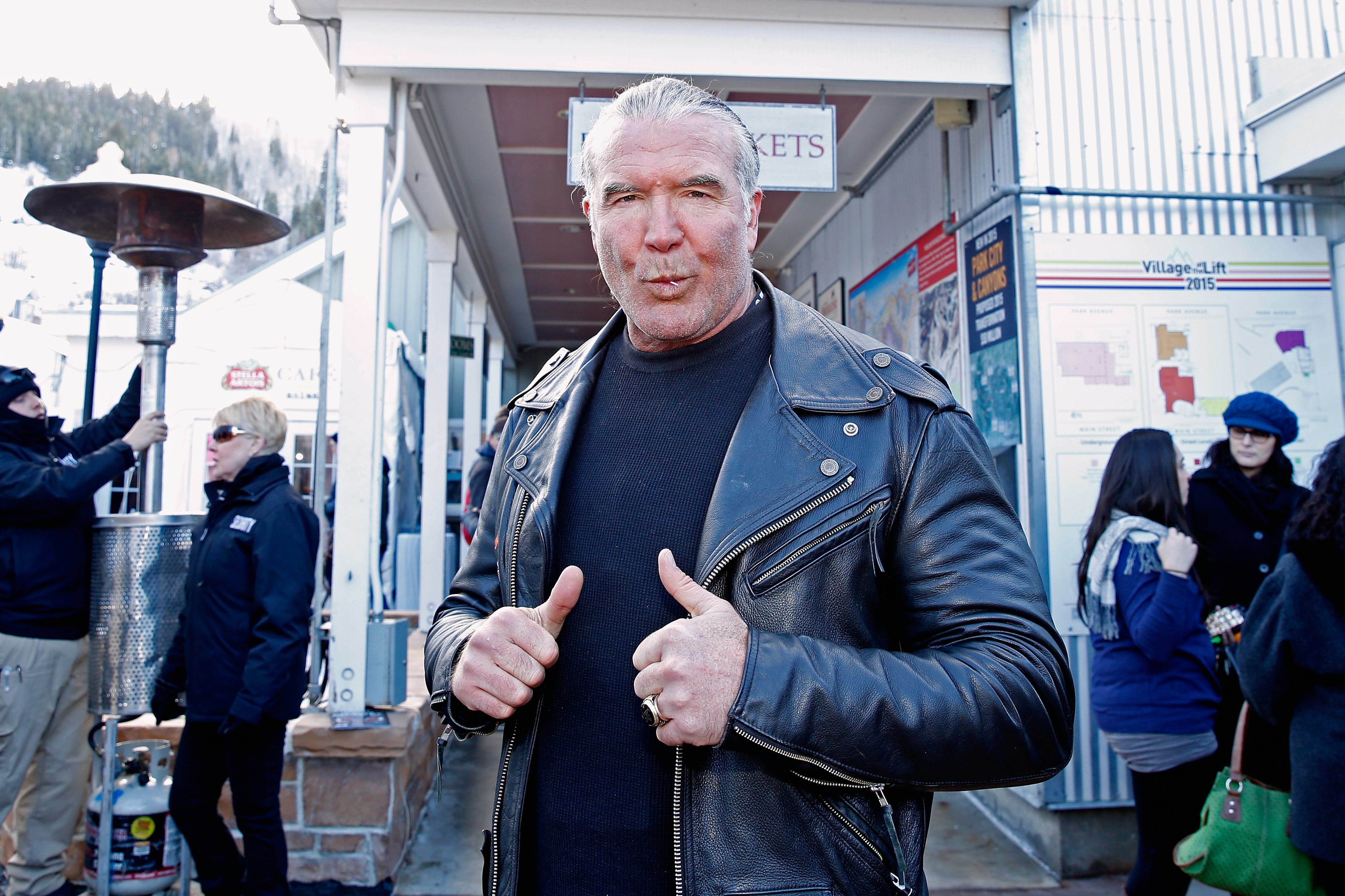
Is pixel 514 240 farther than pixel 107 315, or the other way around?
pixel 107 315

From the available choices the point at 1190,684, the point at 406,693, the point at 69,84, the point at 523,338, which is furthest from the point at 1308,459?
the point at 523,338

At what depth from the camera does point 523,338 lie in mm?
12227

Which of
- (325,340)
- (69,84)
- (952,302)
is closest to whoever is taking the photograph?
(325,340)

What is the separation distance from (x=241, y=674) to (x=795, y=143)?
3092 millimetres

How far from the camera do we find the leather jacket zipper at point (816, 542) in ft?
3.50

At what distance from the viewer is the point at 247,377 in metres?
7.89

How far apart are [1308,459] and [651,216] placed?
3877 millimetres

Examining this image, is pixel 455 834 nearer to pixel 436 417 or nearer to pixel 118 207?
pixel 118 207

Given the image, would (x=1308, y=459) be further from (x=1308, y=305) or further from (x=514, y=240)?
(x=514, y=240)

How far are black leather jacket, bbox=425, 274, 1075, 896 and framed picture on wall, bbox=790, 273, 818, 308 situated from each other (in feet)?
18.5

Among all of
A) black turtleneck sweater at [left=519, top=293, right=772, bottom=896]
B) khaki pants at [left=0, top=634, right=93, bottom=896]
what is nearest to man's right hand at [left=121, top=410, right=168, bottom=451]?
khaki pants at [left=0, top=634, right=93, bottom=896]

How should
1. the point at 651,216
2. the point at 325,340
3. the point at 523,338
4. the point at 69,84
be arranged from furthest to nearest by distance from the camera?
the point at 523,338
the point at 69,84
the point at 325,340
the point at 651,216

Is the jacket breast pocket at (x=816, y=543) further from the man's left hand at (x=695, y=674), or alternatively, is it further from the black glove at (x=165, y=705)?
the black glove at (x=165, y=705)

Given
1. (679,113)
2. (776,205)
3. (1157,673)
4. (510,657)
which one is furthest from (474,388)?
(510,657)
